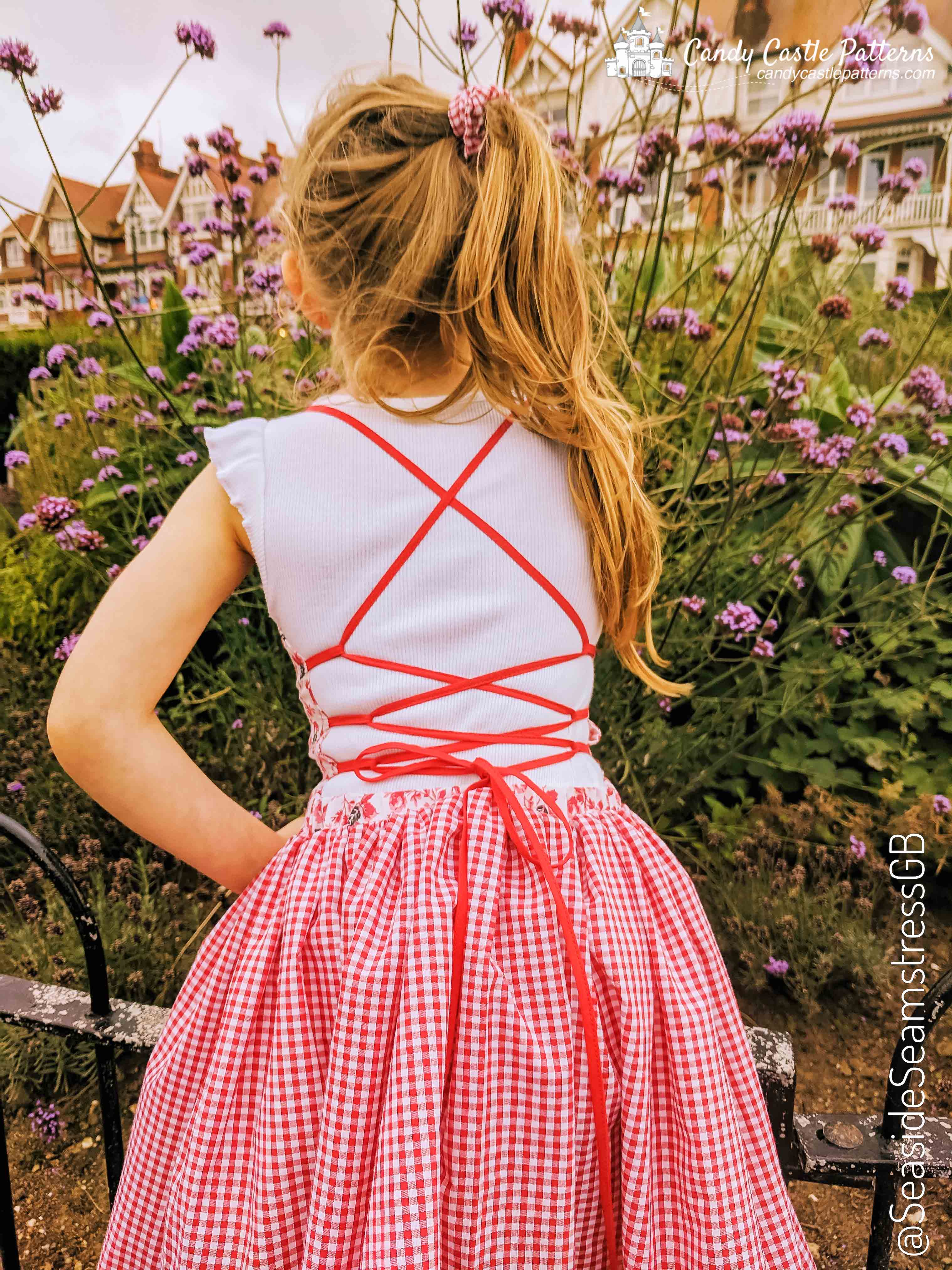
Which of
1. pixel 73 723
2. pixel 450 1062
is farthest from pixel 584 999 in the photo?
pixel 73 723

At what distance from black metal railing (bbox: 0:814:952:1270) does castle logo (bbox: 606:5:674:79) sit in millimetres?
1588

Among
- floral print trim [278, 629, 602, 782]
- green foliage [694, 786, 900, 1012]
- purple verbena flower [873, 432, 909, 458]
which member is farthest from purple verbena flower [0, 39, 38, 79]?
green foliage [694, 786, 900, 1012]

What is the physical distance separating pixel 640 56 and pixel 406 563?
4.31 feet

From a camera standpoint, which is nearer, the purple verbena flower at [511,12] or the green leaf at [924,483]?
the purple verbena flower at [511,12]

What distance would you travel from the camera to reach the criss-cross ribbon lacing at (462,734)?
0.90m

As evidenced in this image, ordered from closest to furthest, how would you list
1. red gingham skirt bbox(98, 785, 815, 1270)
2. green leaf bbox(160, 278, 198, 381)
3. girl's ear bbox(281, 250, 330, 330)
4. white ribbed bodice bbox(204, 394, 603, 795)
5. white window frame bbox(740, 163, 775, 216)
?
1. red gingham skirt bbox(98, 785, 815, 1270)
2. white ribbed bodice bbox(204, 394, 603, 795)
3. girl's ear bbox(281, 250, 330, 330)
4. white window frame bbox(740, 163, 775, 216)
5. green leaf bbox(160, 278, 198, 381)

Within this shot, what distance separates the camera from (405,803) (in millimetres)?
940

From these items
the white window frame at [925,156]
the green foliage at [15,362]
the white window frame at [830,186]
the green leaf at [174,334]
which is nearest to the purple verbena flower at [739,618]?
the white window frame at [925,156]

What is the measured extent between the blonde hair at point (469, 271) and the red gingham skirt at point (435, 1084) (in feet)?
1.27

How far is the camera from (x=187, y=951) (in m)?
2.02

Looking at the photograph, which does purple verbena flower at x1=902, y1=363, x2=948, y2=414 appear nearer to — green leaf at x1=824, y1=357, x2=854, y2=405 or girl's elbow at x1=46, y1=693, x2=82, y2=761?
green leaf at x1=824, y1=357, x2=854, y2=405

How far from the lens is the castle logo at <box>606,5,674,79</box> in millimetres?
1651

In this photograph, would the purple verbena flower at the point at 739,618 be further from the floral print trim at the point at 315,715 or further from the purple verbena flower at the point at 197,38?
the purple verbena flower at the point at 197,38

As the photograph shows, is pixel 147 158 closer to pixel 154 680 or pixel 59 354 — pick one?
pixel 59 354
